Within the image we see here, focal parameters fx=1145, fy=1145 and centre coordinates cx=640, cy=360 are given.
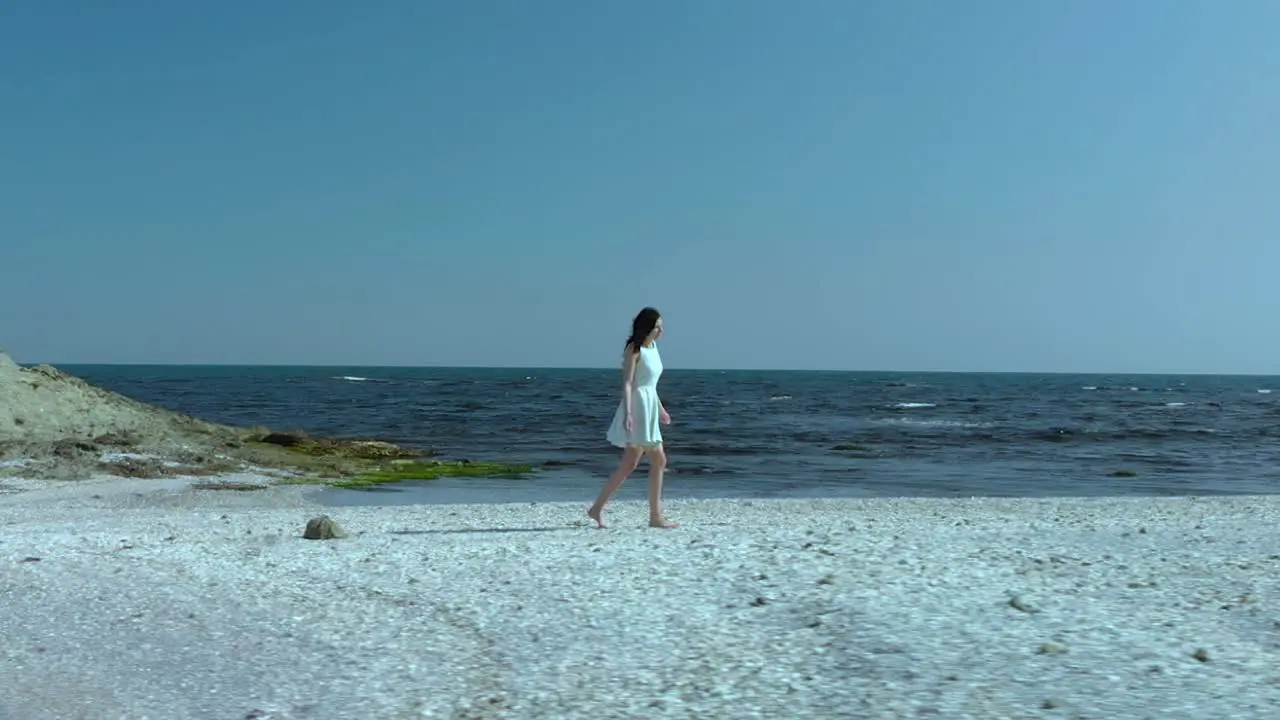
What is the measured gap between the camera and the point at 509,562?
22.9 ft

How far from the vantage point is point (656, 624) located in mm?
5387

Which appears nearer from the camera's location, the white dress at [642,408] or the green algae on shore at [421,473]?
the white dress at [642,408]

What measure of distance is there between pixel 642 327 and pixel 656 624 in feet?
11.7

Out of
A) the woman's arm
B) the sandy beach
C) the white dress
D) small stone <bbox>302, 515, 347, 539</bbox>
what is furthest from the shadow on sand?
the woman's arm

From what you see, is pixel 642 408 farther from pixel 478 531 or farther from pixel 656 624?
pixel 656 624

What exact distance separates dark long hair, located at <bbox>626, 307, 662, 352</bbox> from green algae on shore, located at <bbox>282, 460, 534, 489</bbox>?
31.6 ft

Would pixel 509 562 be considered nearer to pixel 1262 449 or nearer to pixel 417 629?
pixel 417 629

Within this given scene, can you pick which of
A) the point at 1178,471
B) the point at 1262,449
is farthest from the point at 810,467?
the point at 1262,449

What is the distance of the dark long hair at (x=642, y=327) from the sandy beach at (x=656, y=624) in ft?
4.55

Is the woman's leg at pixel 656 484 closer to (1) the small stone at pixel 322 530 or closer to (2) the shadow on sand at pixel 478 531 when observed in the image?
(2) the shadow on sand at pixel 478 531

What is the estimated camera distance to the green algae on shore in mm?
17688

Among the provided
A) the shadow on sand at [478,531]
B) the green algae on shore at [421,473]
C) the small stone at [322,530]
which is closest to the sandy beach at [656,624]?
the small stone at [322,530]

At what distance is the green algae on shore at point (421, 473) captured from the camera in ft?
58.0

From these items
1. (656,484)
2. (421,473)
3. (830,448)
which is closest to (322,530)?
(656,484)
